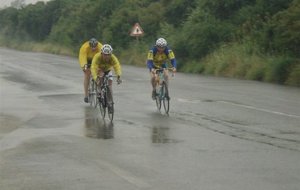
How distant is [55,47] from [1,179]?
6131 cm

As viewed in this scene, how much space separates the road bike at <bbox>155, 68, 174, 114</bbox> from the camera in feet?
56.6

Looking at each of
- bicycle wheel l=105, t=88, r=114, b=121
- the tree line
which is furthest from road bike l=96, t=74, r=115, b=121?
the tree line

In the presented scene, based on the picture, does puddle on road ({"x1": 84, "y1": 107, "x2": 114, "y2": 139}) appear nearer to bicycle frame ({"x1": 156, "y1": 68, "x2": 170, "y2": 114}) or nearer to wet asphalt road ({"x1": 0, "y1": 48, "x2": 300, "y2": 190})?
wet asphalt road ({"x1": 0, "y1": 48, "x2": 300, "y2": 190})

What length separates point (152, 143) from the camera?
12.1 m

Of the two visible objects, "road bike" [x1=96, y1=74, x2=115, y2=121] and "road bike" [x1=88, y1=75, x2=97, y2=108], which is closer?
"road bike" [x1=96, y1=74, x2=115, y2=121]

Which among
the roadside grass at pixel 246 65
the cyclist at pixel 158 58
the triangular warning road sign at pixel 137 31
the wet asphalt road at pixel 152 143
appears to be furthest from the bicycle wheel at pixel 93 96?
the triangular warning road sign at pixel 137 31

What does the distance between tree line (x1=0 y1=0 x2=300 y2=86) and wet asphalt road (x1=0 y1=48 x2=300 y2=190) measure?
8683 mm

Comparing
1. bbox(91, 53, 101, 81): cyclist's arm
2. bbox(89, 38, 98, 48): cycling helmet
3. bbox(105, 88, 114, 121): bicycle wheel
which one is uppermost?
bbox(89, 38, 98, 48): cycling helmet

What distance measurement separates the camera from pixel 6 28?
9950 centimetres

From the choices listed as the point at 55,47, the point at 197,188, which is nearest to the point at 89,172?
the point at 197,188

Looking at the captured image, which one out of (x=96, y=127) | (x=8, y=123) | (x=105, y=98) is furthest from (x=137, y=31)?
(x=96, y=127)

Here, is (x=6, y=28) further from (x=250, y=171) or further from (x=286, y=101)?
(x=250, y=171)

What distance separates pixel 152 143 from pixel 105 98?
4201 millimetres

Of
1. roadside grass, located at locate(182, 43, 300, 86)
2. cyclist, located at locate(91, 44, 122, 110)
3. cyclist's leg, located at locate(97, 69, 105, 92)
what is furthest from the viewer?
roadside grass, located at locate(182, 43, 300, 86)
